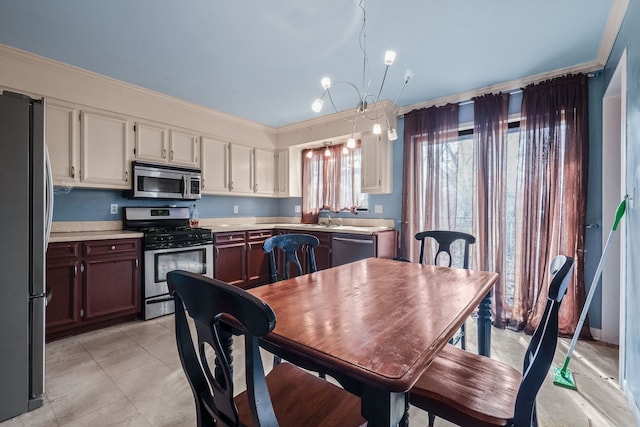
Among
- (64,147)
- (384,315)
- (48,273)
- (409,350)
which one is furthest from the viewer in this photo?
(64,147)

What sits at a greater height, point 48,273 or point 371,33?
point 371,33

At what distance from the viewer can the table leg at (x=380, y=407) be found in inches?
30.5

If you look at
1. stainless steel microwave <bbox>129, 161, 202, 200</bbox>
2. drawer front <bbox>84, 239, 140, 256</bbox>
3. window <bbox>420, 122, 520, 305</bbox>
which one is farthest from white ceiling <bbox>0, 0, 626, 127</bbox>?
drawer front <bbox>84, 239, 140, 256</bbox>

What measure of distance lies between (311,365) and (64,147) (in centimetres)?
328

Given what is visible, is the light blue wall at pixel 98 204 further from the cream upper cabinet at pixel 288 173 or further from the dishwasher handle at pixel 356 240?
the dishwasher handle at pixel 356 240

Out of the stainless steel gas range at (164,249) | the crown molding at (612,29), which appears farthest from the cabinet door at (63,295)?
the crown molding at (612,29)

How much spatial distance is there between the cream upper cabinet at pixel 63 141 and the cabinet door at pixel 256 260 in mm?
2024

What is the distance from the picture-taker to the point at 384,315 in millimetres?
1154

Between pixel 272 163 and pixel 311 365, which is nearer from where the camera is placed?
pixel 311 365

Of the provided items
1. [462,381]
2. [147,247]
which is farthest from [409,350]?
[147,247]

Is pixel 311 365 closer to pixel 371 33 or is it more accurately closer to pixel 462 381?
pixel 462 381

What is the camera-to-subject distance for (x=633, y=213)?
5.65 feet

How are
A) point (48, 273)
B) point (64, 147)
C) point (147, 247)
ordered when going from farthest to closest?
1. point (147, 247)
2. point (64, 147)
3. point (48, 273)

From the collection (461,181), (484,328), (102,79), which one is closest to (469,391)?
(484,328)
